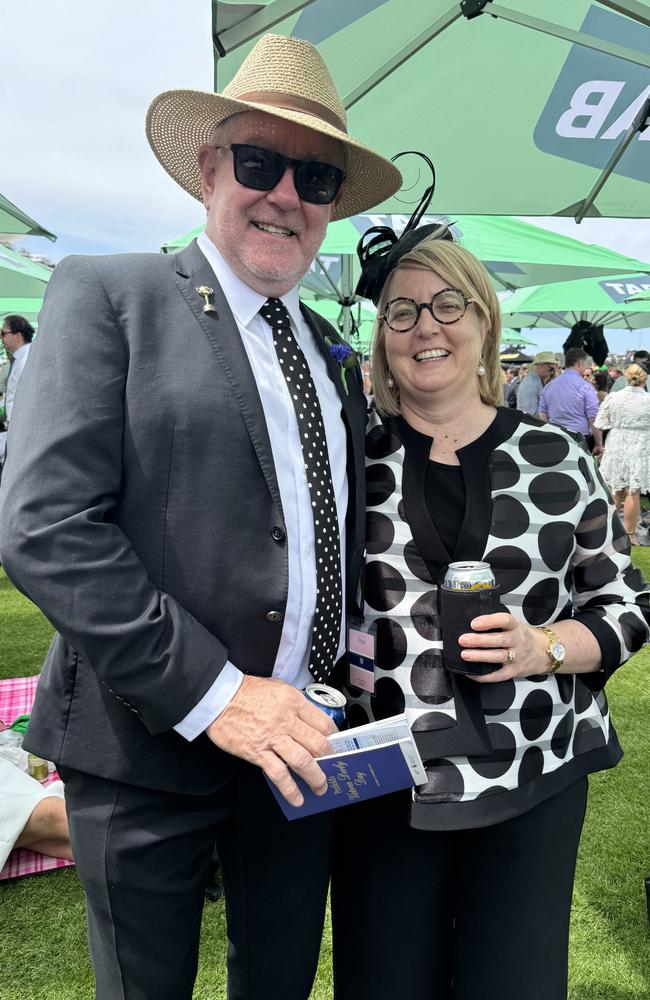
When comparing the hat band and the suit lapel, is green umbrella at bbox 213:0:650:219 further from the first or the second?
the suit lapel

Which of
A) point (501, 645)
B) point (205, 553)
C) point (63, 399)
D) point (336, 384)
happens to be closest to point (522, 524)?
point (501, 645)

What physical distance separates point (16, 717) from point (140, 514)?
3175mm

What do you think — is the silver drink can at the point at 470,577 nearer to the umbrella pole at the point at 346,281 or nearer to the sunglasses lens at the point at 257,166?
the sunglasses lens at the point at 257,166

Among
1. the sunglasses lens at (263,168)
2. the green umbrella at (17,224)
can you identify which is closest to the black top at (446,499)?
the sunglasses lens at (263,168)

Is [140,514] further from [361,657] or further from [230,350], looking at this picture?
[361,657]

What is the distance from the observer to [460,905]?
1.52m

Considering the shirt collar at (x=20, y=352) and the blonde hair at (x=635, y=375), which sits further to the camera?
the blonde hair at (x=635, y=375)

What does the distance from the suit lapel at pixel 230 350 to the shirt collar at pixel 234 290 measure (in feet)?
0.07

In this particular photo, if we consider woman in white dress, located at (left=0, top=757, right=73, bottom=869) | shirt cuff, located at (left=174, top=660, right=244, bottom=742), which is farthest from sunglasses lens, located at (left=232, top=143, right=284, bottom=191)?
woman in white dress, located at (left=0, top=757, right=73, bottom=869)

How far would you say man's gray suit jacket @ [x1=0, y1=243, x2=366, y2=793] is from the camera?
1.12m

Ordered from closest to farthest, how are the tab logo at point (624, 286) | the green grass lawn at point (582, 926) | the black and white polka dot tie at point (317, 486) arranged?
the black and white polka dot tie at point (317, 486) < the green grass lawn at point (582, 926) < the tab logo at point (624, 286)

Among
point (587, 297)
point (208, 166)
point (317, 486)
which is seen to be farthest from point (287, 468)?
point (587, 297)

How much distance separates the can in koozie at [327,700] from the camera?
4.15 feet

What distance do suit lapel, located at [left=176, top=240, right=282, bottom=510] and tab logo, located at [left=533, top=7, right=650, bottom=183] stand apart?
2342mm
